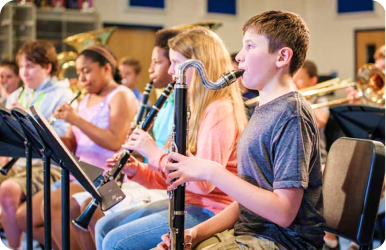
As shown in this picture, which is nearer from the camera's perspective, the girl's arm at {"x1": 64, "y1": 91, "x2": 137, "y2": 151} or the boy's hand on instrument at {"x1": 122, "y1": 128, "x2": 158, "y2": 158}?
the boy's hand on instrument at {"x1": 122, "y1": 128, "x2": 158, "y2": 158}

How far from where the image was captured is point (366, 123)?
296 cm

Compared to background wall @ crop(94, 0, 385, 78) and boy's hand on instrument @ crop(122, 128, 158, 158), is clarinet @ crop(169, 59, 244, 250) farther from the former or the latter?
background wall @ crop(94, 0, 385, 78)

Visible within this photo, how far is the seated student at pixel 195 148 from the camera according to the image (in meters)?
1.93

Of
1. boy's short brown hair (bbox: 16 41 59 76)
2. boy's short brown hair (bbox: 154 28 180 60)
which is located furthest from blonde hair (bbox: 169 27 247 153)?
boy's short brown hair (bbox: 16 41 59 76)

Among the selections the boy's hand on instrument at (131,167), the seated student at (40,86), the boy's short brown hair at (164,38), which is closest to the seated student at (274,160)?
the boy's hand on instrument at (131,167)

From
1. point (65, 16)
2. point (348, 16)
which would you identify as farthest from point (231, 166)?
point (348, 16)

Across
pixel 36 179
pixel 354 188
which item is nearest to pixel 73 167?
pixel 354 188

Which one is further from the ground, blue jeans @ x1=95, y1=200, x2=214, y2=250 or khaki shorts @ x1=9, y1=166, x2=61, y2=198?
blue jeans @ x1=95, y1=200, x2=214, y2=250

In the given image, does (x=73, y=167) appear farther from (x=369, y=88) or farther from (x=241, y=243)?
(x=369, y=88)

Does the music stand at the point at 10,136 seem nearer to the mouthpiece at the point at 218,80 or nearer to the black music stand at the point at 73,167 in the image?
the black music stand at the point at 73,167

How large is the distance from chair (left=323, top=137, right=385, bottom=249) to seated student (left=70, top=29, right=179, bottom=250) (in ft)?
2.87

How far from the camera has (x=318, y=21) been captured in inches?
367

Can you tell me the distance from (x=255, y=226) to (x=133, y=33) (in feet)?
24.1

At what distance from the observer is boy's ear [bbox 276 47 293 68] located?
1.59 m
